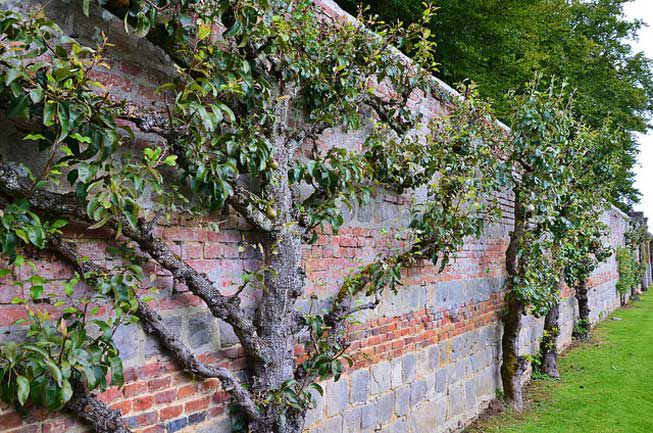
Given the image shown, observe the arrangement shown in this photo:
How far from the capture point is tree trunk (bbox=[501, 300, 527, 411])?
6.75 metres

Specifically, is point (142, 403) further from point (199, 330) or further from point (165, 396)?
point (199, 330)

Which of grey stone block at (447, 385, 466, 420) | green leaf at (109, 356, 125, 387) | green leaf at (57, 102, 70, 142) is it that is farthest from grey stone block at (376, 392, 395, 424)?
green leaf at (57, 102, 70, 142)

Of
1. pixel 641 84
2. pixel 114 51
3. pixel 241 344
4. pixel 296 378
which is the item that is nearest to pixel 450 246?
pixel 296 378

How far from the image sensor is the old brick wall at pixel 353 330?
2.46m

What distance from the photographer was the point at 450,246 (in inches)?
189

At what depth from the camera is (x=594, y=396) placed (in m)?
7.15

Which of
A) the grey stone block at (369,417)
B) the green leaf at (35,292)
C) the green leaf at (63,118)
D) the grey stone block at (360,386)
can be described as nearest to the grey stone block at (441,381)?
the grey stone block at (369,417)

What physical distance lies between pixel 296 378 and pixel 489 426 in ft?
11.5

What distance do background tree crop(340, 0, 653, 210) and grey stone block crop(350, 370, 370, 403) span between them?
4041 mm

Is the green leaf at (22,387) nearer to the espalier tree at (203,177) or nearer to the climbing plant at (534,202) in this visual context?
the espalier tree at (203,177)

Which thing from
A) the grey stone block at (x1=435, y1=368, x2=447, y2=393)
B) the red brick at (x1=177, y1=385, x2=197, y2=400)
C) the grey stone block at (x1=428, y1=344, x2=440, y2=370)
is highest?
the red brick at (x1=177, y1=385, x2=197, y2=400)

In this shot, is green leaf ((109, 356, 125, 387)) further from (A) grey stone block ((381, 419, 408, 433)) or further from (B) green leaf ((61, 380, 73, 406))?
(A) grey stone block ((381, 419, 408, 433))

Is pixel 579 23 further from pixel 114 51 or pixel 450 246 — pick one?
pixel 114 51

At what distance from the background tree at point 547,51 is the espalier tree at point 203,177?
360 centimetres
